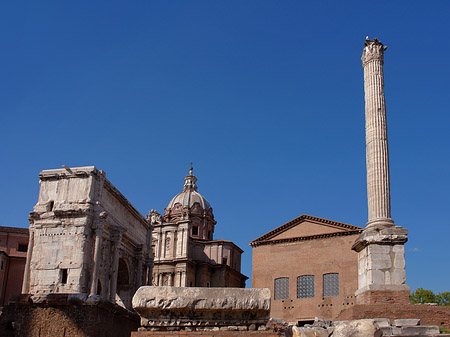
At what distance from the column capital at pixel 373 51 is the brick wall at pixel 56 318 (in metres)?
17.1

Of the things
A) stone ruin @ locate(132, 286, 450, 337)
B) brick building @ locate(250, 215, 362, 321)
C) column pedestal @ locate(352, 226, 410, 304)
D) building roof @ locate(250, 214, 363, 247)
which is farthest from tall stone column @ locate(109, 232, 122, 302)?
stone ruin @ locate(132, 286, 450, 337)

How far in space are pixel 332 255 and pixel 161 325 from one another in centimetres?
4042

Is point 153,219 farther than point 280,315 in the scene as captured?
Yes

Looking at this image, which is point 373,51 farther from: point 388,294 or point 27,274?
point 27,274

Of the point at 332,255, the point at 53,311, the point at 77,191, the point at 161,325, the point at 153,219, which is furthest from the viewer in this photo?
the point at 153,219

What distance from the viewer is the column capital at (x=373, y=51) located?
816 inches

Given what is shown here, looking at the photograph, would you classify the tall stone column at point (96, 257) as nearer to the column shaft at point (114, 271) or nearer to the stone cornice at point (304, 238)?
the column shaft at point (114, 271)

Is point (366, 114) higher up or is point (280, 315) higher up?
point (366, 114)

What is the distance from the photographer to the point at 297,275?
46750 mm

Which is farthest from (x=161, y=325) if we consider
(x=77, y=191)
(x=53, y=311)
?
(x=77, y=191)

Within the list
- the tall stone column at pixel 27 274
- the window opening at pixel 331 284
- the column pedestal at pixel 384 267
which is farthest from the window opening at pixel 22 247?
the column pedestal at pixel 384 267

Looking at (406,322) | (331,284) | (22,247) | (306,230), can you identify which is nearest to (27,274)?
(22,247)

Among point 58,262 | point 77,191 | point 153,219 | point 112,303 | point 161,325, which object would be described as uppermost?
point 153,219

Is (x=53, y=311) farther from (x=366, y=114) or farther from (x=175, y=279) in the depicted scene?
(x=175, y=279)
